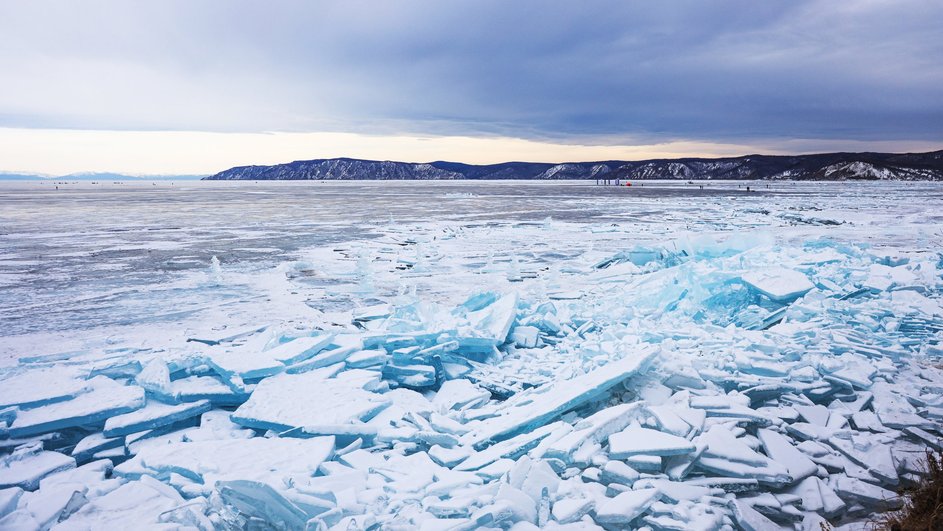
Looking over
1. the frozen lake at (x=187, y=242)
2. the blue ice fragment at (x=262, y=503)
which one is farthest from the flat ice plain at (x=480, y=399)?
the frozen lake at (x=187, y=242)

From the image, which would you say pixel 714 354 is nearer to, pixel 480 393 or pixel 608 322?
pixel 608 322

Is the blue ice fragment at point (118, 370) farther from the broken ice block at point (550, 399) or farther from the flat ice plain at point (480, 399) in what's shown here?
the broken ice block at point (550, 399)

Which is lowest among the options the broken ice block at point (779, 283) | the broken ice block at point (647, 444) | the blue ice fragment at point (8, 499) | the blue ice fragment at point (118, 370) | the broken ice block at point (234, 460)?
the broken ice block at point (234, 460)

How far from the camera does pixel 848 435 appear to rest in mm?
3691

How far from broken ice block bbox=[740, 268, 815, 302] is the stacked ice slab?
0.56 feet

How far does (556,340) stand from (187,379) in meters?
3.60

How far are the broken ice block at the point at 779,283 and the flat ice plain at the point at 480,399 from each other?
40 mm

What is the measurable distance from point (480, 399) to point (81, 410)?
3018 mm

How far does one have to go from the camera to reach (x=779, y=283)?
6805 mm

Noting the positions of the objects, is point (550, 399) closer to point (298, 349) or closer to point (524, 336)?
point (524, 336)

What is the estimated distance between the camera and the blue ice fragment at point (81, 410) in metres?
3.90

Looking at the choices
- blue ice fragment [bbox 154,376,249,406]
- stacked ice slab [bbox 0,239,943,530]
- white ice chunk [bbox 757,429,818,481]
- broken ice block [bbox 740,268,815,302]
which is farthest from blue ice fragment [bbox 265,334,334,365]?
broken ice block [bbox 740,268,815,302]

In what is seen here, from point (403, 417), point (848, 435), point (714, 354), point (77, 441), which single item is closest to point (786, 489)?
point (848, 435)

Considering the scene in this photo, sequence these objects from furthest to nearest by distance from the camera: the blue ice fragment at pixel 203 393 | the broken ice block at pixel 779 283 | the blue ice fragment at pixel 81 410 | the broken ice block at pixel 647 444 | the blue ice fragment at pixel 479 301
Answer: the blue ice fragment at pixel 479 301 → the broken ice block at pixel 779 283 → the blue ice fragment at pixel 203 393 → the blue ice fragment at pixel 81 410 → the broken ice block at pixel 647 444
